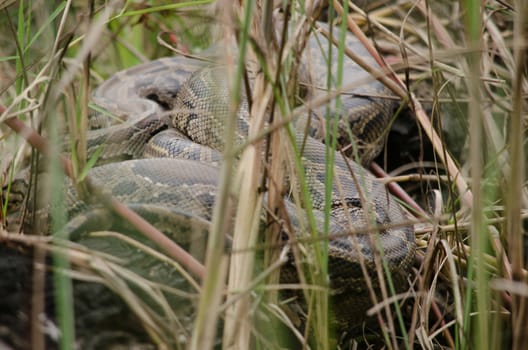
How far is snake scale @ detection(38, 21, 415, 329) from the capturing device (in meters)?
2.37

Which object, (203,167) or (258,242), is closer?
(258,242)

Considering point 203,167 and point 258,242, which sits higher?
point 203,167

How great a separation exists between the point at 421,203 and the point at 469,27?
243 centimetres

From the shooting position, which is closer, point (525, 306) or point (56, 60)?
point (525, 306)

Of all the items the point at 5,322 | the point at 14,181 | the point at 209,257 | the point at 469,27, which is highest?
the point at 469,27

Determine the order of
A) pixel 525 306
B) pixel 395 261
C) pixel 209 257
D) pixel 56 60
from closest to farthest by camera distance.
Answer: pixel 209 257 → pixel 525 306 → pixel 56 60 → pixel 395 261

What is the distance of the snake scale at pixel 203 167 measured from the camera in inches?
93.1

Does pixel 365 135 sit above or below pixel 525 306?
above

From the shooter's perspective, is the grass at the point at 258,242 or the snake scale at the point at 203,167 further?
the snake scale at the point at 203,167

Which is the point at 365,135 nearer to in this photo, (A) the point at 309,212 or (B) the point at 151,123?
(B) the point at 151,123

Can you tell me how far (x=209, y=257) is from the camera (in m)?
1.51

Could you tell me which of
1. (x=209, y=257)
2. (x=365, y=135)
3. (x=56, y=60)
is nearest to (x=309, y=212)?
(x=209, y=257)

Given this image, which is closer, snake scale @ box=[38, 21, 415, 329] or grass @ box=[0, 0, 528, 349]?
grass @ box=[0, 0, 528, 349]

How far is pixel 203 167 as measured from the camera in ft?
9.55
